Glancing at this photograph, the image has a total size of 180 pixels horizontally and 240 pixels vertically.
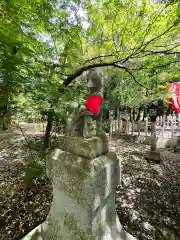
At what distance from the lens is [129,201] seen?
10.1 feet

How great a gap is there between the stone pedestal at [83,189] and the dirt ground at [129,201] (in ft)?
4.30

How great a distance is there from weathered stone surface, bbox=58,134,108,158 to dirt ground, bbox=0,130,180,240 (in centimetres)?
190

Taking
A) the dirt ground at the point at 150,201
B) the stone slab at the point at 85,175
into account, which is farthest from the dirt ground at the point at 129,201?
the stone slab at the point at 85,175

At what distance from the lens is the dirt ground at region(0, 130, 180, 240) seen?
2.37 metres

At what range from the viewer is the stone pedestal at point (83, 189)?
1.13 metres

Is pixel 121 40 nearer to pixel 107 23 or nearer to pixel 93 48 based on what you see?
pixel 107 23

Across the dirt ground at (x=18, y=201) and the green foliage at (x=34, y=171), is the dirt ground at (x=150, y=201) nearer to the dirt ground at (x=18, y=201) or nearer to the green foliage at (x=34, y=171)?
A: the dirt ground at (x=18, y=201)

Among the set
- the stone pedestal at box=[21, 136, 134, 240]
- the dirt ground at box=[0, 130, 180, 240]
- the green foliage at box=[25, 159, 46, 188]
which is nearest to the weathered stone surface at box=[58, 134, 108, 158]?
the stone pedestal at box=[21, 136, 134, 240]

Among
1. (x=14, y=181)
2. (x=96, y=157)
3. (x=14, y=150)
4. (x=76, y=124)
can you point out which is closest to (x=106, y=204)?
(x=96, y=157)

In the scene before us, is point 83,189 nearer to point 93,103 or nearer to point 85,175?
point 85,175

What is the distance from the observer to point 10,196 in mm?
3064

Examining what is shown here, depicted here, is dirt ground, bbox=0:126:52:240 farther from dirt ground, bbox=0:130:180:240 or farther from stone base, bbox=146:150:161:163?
stone base, bbox=146:150:161:163

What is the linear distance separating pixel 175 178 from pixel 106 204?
156 inches

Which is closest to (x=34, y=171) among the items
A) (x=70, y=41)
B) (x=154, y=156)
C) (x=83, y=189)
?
(x=83, y=189)
